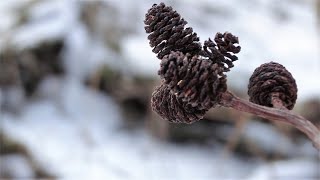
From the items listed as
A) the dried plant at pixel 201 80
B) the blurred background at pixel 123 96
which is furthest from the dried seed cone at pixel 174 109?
the blurred background at pixel 123 96

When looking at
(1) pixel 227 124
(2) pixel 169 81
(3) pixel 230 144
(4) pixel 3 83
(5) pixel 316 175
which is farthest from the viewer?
(4) pixel 3 83

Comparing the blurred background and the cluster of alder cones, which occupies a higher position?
the blurred background

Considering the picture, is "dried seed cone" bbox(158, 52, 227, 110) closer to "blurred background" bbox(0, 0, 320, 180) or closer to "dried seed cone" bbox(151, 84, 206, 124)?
"dried seed cone" bbox(151, 84, 206, 124)

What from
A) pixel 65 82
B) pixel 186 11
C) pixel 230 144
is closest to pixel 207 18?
pixel 186 11

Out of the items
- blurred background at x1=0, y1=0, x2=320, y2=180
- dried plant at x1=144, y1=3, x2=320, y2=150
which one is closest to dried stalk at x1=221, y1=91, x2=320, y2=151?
dried plant at x1=144, y1=3, x2=320, y2=150

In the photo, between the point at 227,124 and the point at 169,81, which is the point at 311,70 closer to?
the point at 227,124

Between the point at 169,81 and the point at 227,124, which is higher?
the point at 227,124

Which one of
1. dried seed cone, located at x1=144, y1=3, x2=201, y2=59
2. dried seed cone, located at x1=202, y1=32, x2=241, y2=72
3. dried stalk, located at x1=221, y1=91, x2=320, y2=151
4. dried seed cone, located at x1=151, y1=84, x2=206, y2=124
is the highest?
dried seed cone, located at x1=144, y1=3, x2=201, y2=59

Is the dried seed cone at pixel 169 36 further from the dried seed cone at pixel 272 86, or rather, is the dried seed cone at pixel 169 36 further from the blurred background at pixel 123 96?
the blurred background at pixel 123 96
